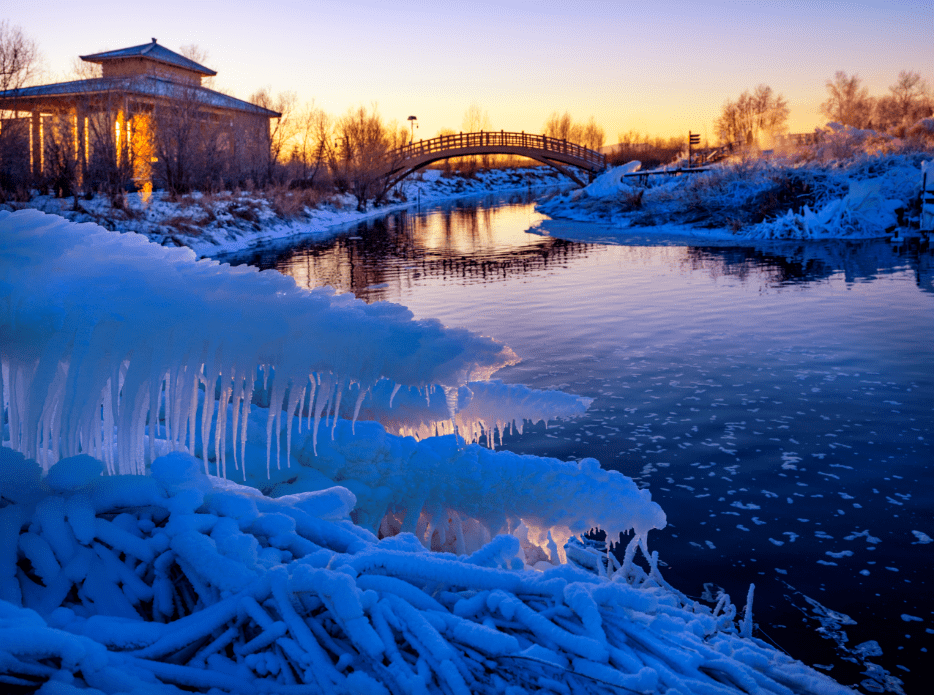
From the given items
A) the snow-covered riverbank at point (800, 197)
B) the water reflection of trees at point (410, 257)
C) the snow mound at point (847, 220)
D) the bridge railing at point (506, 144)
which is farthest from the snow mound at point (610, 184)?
the bridge railing at point (506, 144)

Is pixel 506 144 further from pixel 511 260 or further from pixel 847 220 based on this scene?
pixel 511 260

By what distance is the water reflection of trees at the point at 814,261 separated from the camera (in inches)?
592

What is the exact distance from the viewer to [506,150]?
6391 cm

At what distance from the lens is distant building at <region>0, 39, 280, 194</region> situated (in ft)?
92.1

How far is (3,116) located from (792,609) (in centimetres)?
3139

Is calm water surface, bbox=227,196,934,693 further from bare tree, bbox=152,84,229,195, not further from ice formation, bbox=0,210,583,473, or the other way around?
bare tree, bbox=152,84,229,195

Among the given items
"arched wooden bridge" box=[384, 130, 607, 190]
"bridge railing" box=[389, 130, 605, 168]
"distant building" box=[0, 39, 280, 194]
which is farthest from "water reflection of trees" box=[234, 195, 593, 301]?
"bridge railing" box=[389, 130, 605, 168]

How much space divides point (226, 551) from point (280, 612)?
25 cm

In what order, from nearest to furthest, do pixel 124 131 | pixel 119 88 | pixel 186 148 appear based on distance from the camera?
pixel 124 131, pixel 186 148, pixel 119 88

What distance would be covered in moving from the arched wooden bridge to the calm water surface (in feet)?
149

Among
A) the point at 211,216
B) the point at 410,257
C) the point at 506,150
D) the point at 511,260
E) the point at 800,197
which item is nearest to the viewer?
the point at 511,260

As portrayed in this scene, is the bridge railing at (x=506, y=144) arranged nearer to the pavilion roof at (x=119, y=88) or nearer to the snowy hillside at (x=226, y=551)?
the pavilion roof at (x=119, y=88)

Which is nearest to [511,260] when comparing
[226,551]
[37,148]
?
[226,551]

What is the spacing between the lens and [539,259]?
19.6 m
